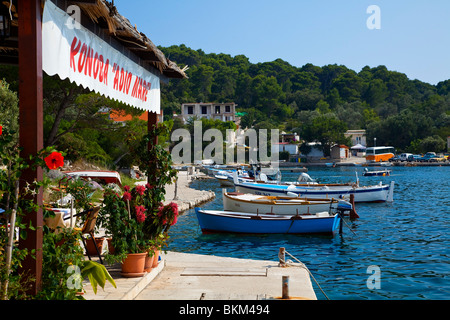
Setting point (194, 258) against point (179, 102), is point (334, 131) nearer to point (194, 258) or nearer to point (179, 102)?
point (179, 102)

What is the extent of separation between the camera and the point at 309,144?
332 feet

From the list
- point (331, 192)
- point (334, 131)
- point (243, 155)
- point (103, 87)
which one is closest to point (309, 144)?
point (334, 131)

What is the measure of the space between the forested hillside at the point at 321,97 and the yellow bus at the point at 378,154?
6.37 m

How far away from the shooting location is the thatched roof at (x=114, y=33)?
521 centimetres

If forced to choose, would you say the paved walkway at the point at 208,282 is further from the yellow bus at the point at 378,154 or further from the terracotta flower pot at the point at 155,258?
the yellow bus at the point at 378,154

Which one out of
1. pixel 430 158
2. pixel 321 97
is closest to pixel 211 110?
pixel 321 97

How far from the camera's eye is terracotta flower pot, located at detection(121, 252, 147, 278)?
6715 mm

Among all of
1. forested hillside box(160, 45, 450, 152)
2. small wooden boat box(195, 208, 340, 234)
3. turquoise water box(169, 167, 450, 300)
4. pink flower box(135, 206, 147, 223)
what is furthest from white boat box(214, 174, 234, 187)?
forested hillside box(160, 45, 450, 152)

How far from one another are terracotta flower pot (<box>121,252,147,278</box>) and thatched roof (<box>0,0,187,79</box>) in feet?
10.5

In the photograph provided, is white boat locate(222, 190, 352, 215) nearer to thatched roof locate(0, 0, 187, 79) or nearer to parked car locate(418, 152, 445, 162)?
thatched roof locate(0, 0, 187, 79)

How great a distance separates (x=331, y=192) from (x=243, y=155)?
57.0 m

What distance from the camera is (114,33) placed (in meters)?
5.84

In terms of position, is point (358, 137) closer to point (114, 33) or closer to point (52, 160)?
point (114, 33)

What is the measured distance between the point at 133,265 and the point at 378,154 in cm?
9295
